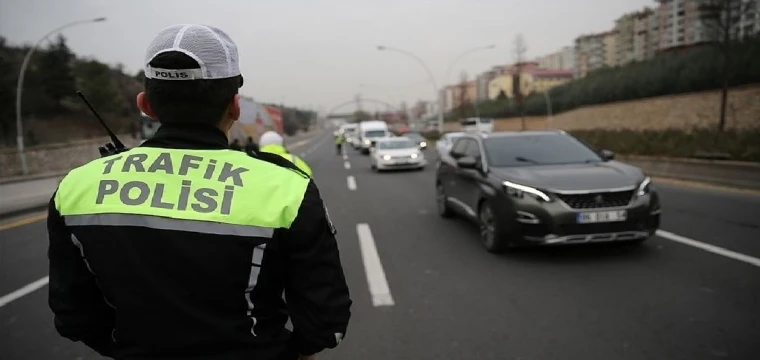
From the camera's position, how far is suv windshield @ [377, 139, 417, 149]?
842 inches

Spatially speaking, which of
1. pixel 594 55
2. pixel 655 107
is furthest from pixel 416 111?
pixel 655 107

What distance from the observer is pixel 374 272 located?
6000 mm

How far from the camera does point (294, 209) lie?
140 centimetres

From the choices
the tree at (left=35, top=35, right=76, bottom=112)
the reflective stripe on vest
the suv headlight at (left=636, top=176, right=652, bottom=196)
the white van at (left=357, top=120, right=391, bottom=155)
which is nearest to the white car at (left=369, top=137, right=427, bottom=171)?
the white van at (left=357, top=120, right=391, bottom=155)

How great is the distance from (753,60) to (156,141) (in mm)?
28893

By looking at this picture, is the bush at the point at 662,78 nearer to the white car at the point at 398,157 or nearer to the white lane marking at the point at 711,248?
the white car at the point at 398,157

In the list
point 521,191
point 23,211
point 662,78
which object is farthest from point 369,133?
point 521,191

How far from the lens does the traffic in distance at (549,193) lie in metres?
5.85

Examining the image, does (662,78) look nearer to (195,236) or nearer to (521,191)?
(521,191)

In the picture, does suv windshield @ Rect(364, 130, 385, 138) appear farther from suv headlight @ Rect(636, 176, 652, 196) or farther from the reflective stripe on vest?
the reflective stripe on vest

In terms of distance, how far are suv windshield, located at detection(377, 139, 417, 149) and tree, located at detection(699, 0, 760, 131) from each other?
11899mm

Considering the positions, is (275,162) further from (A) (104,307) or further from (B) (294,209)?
(A) (104,307)

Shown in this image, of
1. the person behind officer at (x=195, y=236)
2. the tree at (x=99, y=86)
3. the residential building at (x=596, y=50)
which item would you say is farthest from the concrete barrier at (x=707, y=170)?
the residential building at (x=596, y=50)

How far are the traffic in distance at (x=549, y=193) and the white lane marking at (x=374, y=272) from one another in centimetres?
142
